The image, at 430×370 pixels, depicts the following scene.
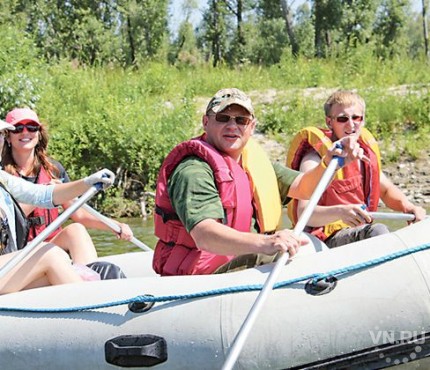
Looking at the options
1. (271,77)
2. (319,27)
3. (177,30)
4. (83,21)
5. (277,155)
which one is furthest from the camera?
(177,30)

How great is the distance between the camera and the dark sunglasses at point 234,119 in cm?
293

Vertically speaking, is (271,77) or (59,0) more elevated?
(59,0)

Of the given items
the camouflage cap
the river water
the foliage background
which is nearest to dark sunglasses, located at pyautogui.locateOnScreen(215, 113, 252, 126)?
the camouflage cap

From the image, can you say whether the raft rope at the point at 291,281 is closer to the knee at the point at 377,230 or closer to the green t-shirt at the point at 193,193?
the green t-shirt at the point at 193,193

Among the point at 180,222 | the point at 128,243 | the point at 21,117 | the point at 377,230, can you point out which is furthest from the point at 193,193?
the point at 128,243

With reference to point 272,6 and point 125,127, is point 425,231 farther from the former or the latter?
point 272,6

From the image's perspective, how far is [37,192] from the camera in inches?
128

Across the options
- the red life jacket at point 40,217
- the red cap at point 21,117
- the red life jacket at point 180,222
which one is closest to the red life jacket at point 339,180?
the red life jacket at point 180,222

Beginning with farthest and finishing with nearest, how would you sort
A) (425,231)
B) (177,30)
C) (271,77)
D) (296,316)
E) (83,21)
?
(177,30) → (83,21) → (271,77) → (425,231) → (296,316)

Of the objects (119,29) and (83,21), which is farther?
(119,29)

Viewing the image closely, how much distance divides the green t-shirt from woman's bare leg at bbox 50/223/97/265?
0.99 metres

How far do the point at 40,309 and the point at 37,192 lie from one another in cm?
64

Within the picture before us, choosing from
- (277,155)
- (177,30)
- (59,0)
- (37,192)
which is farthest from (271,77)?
(177,30)

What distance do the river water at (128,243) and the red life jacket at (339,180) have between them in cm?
261
